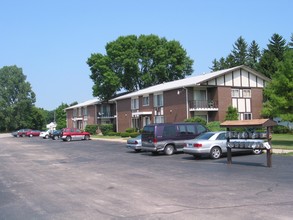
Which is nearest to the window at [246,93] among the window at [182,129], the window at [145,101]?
the window at [145,101]

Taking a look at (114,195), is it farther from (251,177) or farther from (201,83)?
(201,83)

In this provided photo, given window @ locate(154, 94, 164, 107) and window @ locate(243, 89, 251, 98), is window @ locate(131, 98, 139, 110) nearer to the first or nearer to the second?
window @ locate(154, 94, 164, 107)

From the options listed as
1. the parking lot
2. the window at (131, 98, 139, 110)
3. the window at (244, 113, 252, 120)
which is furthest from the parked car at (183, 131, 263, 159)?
the window at (131, 98, 139, 110)

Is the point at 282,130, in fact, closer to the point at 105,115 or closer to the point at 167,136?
the point at 167,136

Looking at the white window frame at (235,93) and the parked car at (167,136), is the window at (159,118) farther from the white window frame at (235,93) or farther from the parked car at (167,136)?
the parked car at (167,136)

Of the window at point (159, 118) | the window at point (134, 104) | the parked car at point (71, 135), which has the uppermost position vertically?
the window at point (134, 104)

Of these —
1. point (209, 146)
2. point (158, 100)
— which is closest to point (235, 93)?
point (158, 100)

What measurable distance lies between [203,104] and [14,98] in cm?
7073

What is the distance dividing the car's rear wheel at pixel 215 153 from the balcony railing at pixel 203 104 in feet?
72.6

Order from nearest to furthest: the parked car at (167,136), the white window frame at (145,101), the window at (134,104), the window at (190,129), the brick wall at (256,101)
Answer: the parked car at (167,136)
the window at (190,129)
the brick wall at (256,101)
the white window frame at (145,101)
the window at (134,104)

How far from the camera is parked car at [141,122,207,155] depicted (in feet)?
75.8

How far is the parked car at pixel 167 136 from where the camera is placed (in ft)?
75.8

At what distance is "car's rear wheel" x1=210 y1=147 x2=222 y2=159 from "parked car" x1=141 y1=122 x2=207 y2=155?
397cm

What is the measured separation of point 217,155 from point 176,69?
5212cm
